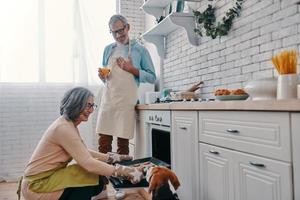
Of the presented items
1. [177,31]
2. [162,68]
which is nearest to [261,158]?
[177,31]

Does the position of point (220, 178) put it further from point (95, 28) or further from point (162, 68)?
point (95, 28)

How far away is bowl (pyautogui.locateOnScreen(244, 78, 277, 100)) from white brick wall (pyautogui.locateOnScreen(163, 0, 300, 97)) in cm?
45

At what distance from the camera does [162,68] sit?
3.84m

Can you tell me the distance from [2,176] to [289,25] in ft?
11.7

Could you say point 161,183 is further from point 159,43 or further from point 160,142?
point 159,43

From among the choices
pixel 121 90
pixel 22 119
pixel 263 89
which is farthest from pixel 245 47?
pixel 22 119

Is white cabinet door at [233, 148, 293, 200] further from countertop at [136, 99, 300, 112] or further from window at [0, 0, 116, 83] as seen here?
→ window at [0, 0, 116, 83]

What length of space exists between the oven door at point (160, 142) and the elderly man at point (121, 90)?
206 mm

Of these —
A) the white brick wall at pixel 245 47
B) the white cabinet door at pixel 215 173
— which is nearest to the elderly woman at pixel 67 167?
the white cabinet door at pixel 215 173

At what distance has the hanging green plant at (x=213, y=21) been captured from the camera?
7.78 feet

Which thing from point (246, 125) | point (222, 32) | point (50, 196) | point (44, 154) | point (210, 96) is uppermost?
point (222, 32)

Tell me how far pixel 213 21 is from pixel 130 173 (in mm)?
1549

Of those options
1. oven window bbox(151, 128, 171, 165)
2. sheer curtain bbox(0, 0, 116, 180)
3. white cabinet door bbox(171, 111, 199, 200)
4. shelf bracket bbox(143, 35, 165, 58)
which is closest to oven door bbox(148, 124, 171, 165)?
oven window bbox(151, 128, 171, 165)

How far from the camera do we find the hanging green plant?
237 cm
